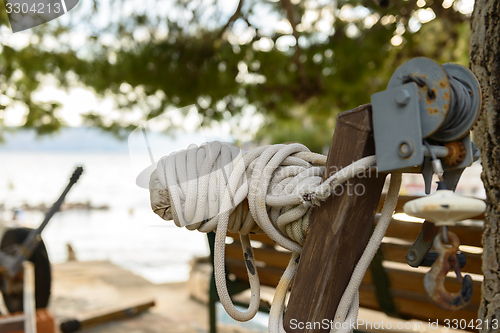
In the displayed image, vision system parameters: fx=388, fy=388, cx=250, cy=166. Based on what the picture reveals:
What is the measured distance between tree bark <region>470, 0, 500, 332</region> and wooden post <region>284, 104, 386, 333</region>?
392 mm

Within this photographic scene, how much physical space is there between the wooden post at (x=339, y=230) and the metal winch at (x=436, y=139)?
0.04 meters

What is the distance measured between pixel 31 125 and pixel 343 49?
324cm

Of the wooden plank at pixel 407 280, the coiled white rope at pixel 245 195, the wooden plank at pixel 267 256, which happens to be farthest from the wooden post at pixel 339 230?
the wooden plank at pixel 267 256

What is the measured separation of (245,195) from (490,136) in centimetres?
54

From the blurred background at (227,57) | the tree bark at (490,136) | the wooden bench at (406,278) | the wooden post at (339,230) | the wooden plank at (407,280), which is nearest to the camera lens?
the wooden post at (339,230)

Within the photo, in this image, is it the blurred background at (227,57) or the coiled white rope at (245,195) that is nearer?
the coiled white rope at (245,195)

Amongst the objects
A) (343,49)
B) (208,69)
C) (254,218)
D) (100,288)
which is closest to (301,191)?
(254,218)

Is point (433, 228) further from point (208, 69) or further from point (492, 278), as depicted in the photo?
point (208, 69)

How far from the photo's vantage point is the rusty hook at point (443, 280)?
0.43m

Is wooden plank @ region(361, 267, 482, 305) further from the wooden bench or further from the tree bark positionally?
the tree bark

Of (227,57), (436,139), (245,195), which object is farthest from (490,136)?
(227,57)

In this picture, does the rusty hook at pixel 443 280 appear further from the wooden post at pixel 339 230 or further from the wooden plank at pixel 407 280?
the wooden plank at pixel 407 280

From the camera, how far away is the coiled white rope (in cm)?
59

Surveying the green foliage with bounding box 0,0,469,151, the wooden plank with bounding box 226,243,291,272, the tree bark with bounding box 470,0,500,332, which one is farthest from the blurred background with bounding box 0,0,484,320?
the tree bark with bounding box 470,0,500,332
